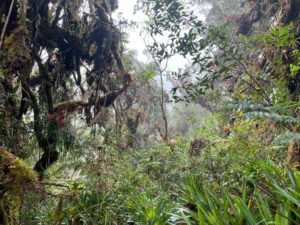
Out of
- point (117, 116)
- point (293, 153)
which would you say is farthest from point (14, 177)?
point (293, 153)

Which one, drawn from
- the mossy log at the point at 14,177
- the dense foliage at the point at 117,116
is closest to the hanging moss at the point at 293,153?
the dense foliage at the point at 117,116

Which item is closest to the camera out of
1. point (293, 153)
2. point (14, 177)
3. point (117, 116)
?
point (14, 177)

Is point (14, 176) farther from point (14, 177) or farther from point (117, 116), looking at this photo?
point (117, 116)

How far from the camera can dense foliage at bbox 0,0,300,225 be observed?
3.53m

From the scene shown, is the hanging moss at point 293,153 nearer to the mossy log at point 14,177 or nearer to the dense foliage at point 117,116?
the dense foliage at point 117,116

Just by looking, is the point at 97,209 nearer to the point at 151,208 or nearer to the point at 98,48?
the point at 151,208

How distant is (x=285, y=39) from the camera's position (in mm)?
A: 3941

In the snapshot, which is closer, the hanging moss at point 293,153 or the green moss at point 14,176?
the green moss at point 14,176

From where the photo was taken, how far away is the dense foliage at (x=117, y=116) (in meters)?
3.53

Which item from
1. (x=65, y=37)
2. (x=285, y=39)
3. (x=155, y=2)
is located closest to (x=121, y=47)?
(x=65, y=37)

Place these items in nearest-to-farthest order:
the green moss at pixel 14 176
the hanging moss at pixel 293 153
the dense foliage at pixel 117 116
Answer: the green moss at pixel 14 176
the dense foliage at pixel 117 116
the hanging moss at pixel 293 153

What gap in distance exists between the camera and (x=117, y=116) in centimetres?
650

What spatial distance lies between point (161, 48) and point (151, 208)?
237 centimetres

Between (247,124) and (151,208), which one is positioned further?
(247,124)
